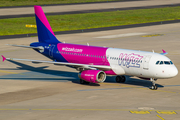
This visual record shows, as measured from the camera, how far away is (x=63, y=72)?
165 feet

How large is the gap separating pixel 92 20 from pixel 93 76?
248 ft

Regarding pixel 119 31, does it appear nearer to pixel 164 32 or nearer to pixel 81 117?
pixel 164 32

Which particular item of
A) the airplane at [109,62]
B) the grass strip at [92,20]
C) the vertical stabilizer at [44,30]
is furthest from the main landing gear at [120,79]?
the grass strip at [92,20]

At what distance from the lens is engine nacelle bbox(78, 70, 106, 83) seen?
39.6 m

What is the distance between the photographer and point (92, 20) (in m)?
114

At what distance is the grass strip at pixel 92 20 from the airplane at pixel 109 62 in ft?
157

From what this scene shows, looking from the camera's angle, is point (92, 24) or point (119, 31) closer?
point (119, 31)

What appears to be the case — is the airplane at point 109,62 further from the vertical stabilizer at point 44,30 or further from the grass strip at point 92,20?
the grass strip at point 92,20

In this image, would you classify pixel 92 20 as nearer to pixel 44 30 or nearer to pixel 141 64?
pixel 44 30

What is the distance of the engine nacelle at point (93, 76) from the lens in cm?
3956

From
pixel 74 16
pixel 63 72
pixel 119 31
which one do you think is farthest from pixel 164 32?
pixel 63 72

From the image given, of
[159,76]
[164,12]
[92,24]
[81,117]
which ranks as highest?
[164,12]

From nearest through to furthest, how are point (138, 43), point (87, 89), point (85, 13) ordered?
point (87, 89), point (138, 43), point (85, 13)

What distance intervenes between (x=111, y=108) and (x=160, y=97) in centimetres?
665
